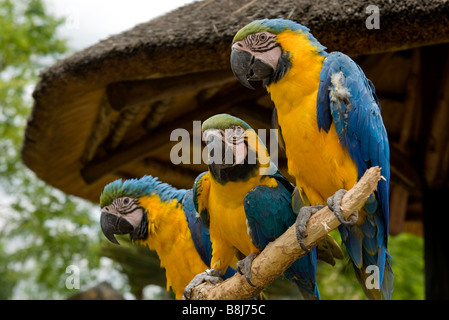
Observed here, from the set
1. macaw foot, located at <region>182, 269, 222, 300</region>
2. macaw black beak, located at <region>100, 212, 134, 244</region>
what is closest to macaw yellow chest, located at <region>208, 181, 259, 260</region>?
macaw foot, located at <region>182, 269, 222, 300</region>

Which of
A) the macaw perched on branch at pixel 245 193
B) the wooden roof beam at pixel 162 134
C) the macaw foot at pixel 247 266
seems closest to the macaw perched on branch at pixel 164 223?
the macaw perched on branch at pixel 245 193

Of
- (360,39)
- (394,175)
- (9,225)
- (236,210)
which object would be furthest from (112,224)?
(9,225)

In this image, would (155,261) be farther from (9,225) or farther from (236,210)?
(9,225)

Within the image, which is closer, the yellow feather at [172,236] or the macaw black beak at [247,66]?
the macaw black beak at [247,66]

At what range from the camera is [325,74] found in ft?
6.48

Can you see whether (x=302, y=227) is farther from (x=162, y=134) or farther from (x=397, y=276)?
(x=397, y=276)

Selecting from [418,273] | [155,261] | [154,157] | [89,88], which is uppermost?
[89,88]

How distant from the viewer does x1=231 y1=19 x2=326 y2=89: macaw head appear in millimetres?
2006

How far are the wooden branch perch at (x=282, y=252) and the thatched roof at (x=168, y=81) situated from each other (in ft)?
4.10

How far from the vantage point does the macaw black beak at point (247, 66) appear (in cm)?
200

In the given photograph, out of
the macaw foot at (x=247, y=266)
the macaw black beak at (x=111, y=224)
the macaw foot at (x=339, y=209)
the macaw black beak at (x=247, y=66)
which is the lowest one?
the macaw foot at (x=247, y=266)

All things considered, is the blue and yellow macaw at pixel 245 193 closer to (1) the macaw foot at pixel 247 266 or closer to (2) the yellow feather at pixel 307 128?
(1) the macaw foot at pixel 247 266

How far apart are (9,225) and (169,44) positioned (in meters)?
9.89

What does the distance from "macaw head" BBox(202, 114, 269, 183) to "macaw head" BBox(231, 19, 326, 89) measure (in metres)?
0.19
